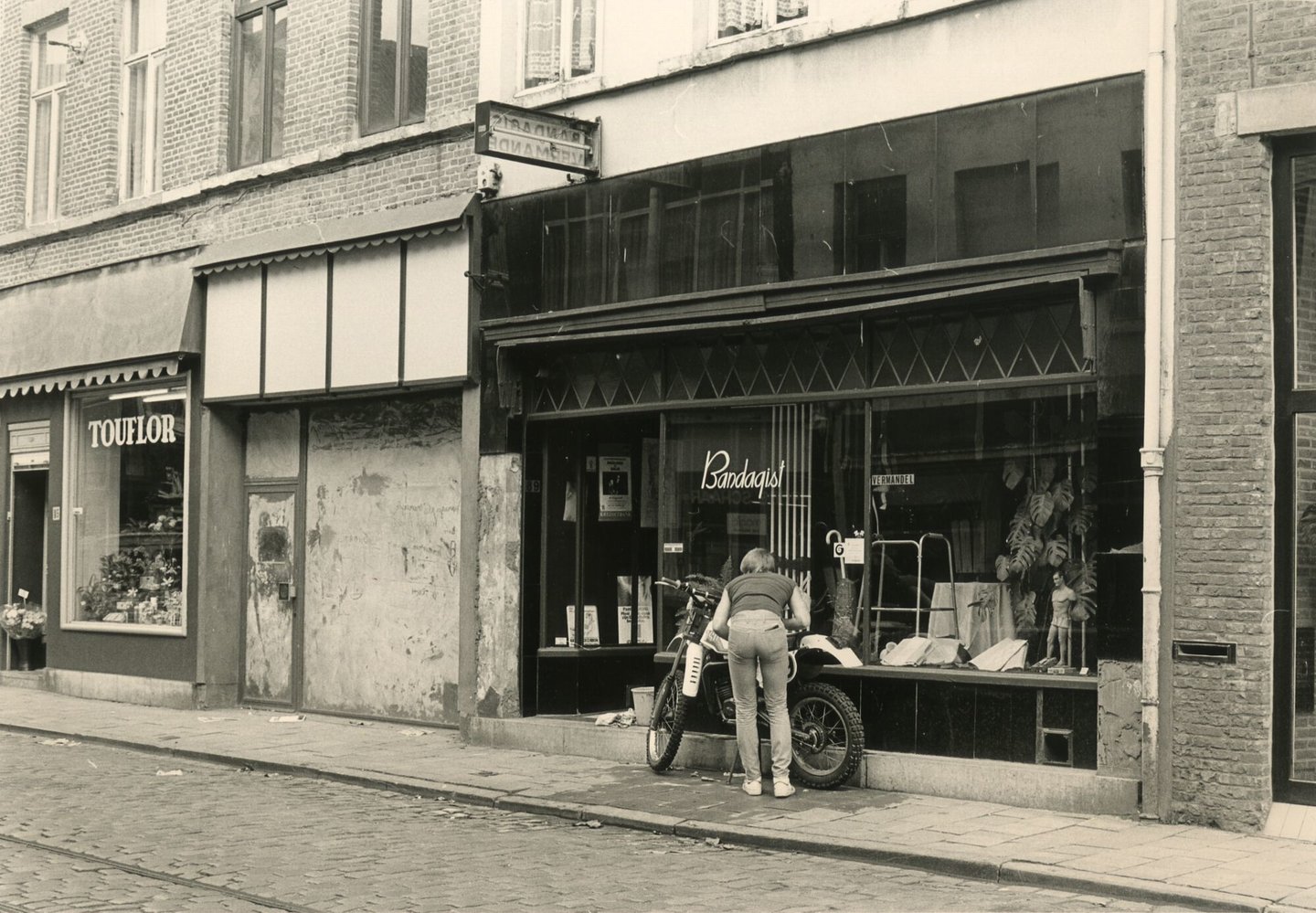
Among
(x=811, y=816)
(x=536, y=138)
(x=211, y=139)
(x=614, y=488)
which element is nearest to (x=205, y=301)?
(x=211, y=139)

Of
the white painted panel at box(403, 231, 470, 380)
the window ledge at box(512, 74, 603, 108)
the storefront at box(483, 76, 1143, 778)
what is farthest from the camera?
the white painted panel at box(403, 231, 470, 380)

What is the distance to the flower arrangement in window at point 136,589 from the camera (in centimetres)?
1706

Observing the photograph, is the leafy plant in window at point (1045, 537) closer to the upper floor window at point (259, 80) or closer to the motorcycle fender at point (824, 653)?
the motorcycle fender at point (824, 653)

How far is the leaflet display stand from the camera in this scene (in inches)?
427

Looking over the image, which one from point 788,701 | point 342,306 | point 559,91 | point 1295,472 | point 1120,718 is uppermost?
point 559,91

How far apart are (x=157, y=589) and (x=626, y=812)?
9185mm

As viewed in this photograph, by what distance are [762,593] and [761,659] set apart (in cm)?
45

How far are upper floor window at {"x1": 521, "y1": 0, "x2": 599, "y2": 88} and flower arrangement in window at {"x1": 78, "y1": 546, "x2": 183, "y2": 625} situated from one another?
7003 millimetres

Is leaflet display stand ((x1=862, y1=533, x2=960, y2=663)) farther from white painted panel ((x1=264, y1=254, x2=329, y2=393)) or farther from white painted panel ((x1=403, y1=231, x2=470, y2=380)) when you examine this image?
white painted panel ((x1=264, y1=254, x2=329, y2=393))

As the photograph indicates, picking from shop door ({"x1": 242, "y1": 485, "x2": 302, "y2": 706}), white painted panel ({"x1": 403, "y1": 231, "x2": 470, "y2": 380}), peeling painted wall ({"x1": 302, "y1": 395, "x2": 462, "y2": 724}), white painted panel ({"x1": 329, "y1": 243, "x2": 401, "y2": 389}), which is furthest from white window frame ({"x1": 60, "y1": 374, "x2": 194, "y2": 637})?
white painted panel ({"x1": 403, "y1": 231, "x2": 470, "y2": 380})

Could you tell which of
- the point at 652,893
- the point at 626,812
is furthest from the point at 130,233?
the point at 652,893

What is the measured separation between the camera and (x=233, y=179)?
53.8 feet

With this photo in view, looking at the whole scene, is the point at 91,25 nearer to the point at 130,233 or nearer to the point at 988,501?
the point at 130,233

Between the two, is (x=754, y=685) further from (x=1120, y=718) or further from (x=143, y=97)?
(x=143, y=97)
